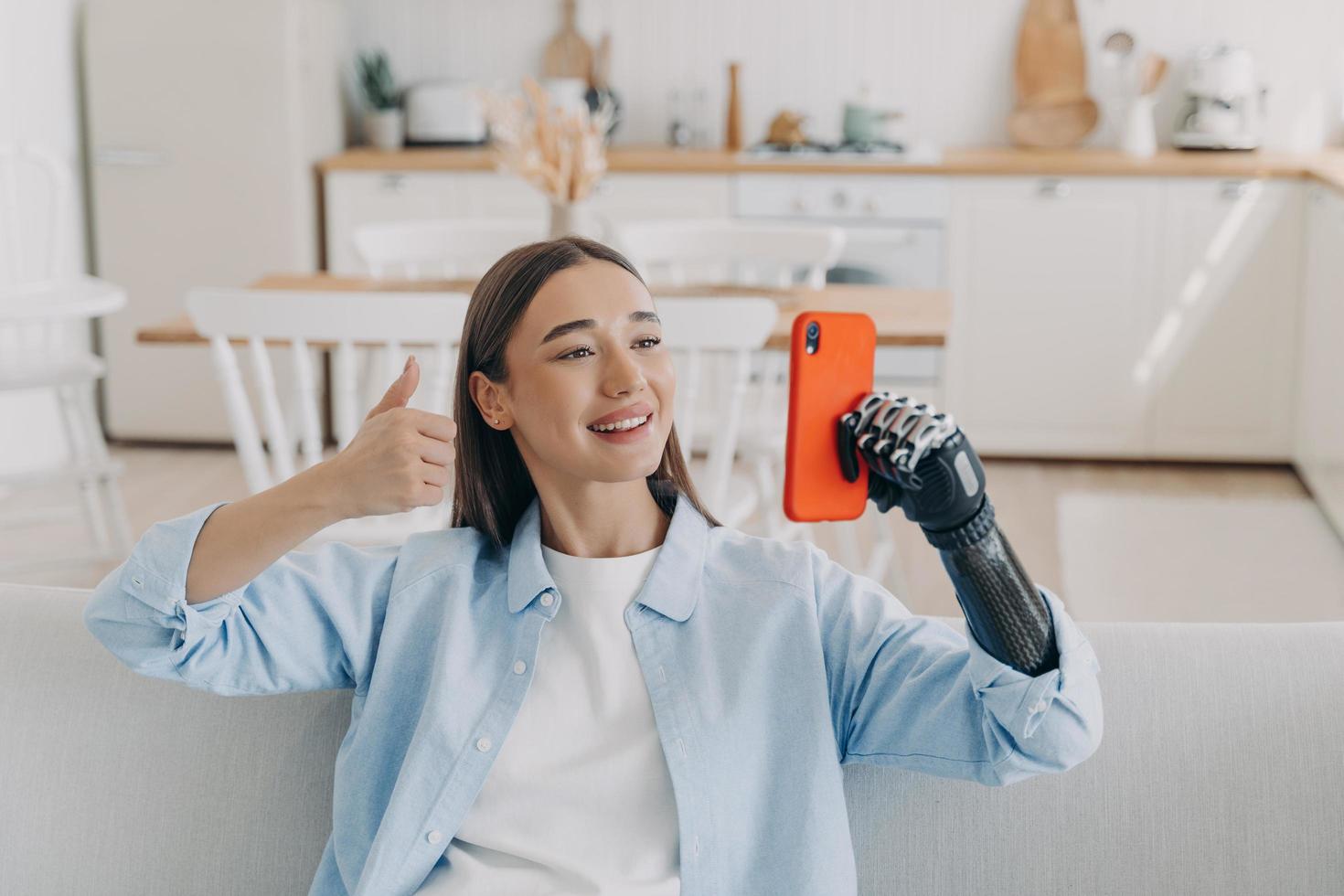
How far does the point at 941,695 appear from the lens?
116 cm

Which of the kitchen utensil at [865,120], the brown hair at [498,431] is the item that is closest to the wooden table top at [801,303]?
the brown hair at [498,431]

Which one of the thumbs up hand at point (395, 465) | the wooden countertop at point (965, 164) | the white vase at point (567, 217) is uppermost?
the wooden countertop at point (965, 164)

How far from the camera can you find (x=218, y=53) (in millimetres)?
4383

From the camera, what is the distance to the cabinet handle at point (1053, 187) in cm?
431

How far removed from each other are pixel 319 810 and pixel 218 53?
11.5 ft

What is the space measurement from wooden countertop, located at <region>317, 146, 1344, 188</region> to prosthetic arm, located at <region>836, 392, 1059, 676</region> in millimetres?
3356

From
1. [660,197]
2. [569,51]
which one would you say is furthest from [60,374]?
[569,51]

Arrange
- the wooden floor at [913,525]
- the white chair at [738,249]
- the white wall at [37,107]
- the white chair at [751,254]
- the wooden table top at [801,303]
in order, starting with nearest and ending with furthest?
the wooden table top at [801,303], the white chair at [751,254], the white chair at [738,249], the wooden floor at [913,525], the white wall at [37,107]

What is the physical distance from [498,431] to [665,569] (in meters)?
0.23

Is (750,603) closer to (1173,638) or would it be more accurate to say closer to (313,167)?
(1173,638)

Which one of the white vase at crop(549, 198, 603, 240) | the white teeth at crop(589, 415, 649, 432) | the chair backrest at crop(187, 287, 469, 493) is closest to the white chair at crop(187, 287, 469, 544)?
the chair backrest at crop(187, 287, 469, 493)

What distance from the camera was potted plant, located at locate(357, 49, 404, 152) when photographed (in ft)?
15.6

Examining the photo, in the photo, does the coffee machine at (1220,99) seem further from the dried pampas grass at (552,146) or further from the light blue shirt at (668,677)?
the light blue shirt at (668,677)

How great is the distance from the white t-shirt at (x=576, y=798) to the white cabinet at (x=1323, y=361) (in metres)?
3.03
